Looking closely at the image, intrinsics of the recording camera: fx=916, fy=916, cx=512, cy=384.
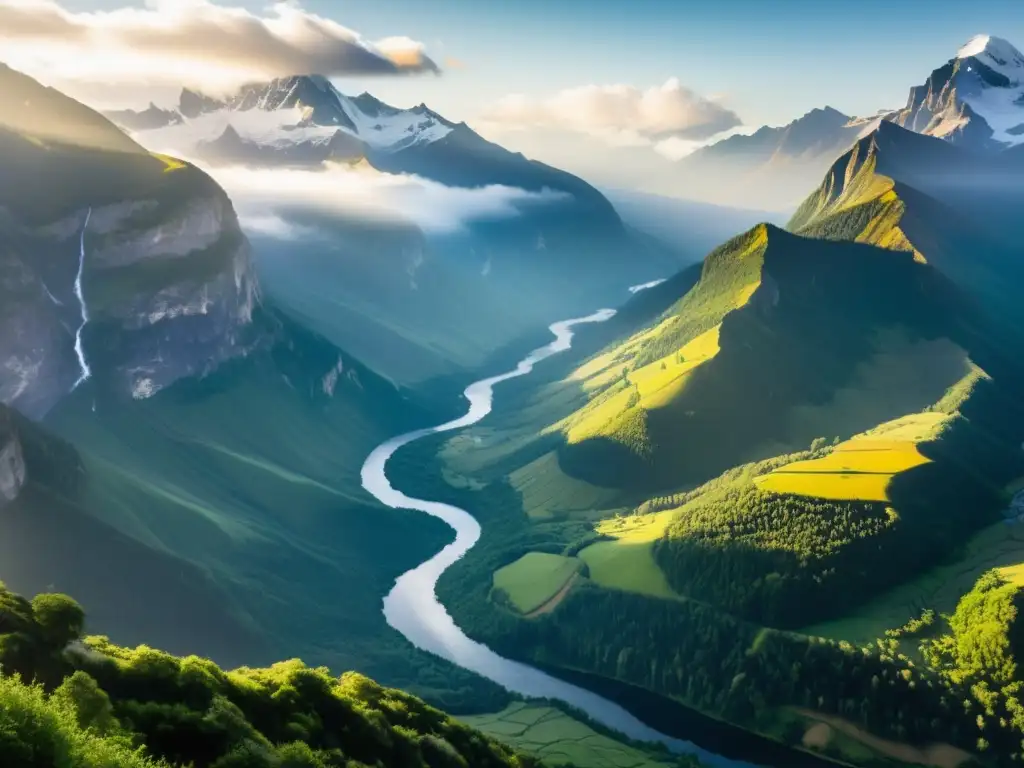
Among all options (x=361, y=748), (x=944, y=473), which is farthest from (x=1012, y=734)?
(x=361, y=748)

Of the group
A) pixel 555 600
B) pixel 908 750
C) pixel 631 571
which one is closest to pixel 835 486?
pixel 631 571

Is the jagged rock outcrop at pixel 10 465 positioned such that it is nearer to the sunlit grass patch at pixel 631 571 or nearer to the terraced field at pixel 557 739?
the terraced field at pixel 557 739

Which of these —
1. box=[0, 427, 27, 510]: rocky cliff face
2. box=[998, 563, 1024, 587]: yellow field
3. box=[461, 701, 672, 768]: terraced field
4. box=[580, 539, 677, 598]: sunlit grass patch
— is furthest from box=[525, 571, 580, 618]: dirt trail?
box=[0, 427, 27, 510]: rocky cliff face

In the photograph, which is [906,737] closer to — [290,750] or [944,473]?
[944,473]

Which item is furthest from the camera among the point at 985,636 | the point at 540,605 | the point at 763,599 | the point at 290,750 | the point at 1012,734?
the point at 540,605

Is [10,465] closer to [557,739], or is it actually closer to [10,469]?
[10,469]

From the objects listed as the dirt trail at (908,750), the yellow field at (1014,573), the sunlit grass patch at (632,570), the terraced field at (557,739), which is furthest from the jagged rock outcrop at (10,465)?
the yellow field at (1014,573)
